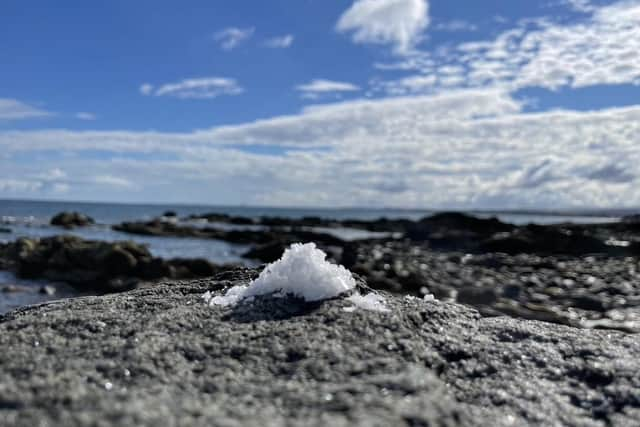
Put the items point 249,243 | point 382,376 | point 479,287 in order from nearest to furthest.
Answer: point 382,376, point 479,287, point 249,243

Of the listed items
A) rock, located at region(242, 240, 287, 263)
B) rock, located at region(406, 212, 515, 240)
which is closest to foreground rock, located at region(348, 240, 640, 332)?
rock, located at region(242, 240, 287, 263)

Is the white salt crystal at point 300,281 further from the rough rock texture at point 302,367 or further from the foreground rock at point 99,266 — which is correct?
the foreground rock at point 99,266

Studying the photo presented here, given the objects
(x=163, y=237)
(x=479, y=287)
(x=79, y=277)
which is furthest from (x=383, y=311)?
(x=163, y=237)

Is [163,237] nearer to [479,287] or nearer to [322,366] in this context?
[479,287]

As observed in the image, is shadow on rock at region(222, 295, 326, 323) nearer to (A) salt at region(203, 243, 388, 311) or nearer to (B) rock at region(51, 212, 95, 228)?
(A) salt at region(203, 243, 388, 311)

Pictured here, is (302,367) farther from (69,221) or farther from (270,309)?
(69,221)

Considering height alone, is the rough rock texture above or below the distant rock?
above
